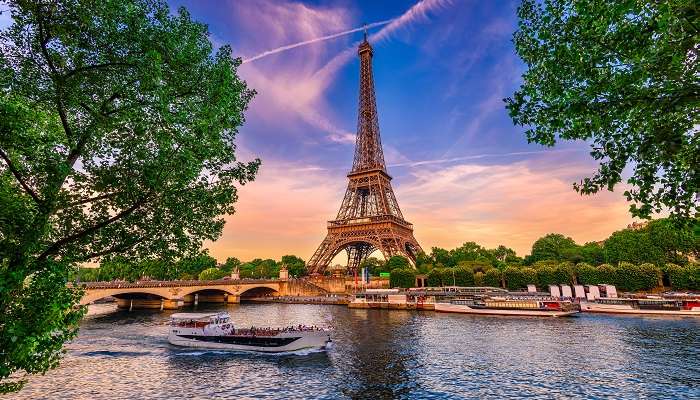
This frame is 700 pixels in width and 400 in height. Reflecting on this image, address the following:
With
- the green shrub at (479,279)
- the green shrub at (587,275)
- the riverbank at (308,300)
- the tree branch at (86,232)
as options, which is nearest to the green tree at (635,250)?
the green shrub at (587,275)

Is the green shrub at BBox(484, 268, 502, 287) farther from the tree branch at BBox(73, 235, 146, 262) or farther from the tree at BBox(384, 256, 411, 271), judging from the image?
the tree branch at BBox(73, 235, 146, 262)

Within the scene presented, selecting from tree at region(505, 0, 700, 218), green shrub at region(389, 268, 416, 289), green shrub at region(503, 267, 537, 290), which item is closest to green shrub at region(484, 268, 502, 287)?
green shrub at region(503, 267, 537, 290)

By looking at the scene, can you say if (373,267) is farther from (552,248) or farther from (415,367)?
(415,367)

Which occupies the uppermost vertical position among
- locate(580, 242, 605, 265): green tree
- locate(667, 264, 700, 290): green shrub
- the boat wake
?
locate(580, 242, 605, 265): green tree

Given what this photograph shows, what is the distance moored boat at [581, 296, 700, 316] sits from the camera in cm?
5494

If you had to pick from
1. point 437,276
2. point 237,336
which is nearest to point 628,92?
point 237,336

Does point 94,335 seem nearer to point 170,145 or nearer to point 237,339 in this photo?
point 237,339

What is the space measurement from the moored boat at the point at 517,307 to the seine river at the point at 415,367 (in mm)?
11649

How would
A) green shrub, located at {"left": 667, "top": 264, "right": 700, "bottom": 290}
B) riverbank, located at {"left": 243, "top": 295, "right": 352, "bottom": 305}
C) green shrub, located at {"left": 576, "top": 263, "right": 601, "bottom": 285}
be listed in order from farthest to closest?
riverbank, located at {"left": 243, "top": 295, "right": 352, "bottom": 305} < green shrub, located at {"left": 576, "top": 263, "right": 601, "bottom": 285} < green shrub, located at {"left": 667, "top": 264, "right": 700, "bottom": 290}

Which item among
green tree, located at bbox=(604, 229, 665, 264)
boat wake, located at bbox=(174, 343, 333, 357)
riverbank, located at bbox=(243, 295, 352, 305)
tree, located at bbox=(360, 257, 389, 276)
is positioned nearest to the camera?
boat wake, located at bbox=(174, 343, 333, 357)

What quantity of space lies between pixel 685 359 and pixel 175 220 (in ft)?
128

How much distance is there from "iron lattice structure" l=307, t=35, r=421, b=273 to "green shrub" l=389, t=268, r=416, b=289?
16.1 ft

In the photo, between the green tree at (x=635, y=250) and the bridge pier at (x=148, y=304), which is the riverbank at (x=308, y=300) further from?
the green tree at (x=635, y=250)

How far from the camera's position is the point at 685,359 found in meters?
29.3
